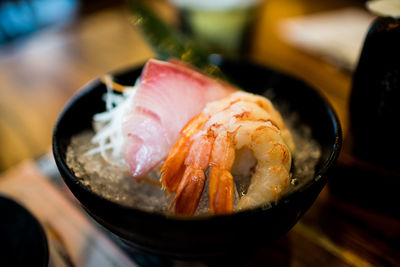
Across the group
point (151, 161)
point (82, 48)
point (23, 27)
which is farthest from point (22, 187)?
point (23, 27)

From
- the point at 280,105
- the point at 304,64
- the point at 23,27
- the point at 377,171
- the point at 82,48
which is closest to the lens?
the point at 377,171

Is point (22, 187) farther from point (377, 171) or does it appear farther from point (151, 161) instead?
point (377, 171)

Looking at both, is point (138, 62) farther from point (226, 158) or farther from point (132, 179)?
point (226, 158)

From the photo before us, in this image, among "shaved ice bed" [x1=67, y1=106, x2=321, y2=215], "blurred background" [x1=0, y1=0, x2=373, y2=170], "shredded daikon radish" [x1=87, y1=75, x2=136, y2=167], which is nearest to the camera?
"shaved ice bed" [x1=67, y1=106, x2=321, y2=215]

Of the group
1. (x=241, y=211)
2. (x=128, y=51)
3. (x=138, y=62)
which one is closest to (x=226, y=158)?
(x=241, y=211)

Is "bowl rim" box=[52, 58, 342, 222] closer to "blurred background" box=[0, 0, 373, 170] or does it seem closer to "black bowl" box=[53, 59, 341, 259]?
"black bowl" box=[53, 59, 341, 259]

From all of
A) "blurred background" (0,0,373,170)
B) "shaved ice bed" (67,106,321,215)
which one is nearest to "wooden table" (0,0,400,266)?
"blurred background" (0,0,373,170)

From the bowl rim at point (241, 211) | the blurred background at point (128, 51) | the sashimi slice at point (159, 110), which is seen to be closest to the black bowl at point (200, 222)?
the bowl rim at point (241, 211)

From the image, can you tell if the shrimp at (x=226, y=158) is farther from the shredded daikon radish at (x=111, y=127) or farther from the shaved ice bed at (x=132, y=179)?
the shredded daikon radish at (x=111, y=127)
